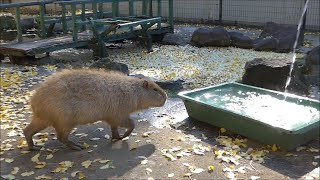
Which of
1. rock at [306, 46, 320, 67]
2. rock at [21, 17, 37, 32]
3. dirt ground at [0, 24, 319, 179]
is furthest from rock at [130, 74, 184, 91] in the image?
rock at [21, 17, 37, 32]

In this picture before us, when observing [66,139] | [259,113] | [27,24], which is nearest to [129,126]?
[66,139]

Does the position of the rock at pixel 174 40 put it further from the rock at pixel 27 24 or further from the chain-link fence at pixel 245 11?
the rock at pixel 27 24

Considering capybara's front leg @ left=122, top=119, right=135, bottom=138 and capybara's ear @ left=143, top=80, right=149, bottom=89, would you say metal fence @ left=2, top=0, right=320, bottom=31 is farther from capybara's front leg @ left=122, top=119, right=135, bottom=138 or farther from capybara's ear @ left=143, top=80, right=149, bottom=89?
capybara's front leg @ left=122, top=119, right=135, bottom=138

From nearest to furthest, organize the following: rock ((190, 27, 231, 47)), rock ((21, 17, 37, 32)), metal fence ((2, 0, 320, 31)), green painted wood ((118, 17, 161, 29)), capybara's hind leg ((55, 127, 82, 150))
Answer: capybara's hind leg ((55, 127, 82, 150)), green painted wood ((118, 17, 161, 29)), rock ((190, 27, 231, 47)), metal fence ((2, 0, 320, 31)), rock ((21, 17, 37, 32))

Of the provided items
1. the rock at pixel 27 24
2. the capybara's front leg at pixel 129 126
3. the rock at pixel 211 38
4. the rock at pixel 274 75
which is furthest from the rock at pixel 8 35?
the capybara's front leg at pixel 129 126

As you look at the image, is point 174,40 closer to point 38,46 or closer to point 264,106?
point 38,46

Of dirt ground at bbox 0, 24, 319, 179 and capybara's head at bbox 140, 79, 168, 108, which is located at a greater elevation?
capybara's head at bbox 140, 79, 168, 108

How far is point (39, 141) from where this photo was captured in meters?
4.70

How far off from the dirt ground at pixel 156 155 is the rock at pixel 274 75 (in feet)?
5.65

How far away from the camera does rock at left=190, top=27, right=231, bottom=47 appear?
10664 millimetres

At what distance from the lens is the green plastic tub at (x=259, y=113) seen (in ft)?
13.8

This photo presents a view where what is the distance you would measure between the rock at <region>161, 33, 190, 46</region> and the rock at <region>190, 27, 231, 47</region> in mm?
357

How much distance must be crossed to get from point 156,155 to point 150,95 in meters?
0.75

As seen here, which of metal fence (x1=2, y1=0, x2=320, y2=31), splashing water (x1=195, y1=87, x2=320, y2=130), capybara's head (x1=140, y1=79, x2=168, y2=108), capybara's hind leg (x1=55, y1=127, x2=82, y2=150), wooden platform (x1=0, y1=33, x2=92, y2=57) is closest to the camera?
capybara's hind leg (x1=55, y1=127, x2=82, y2=150)
